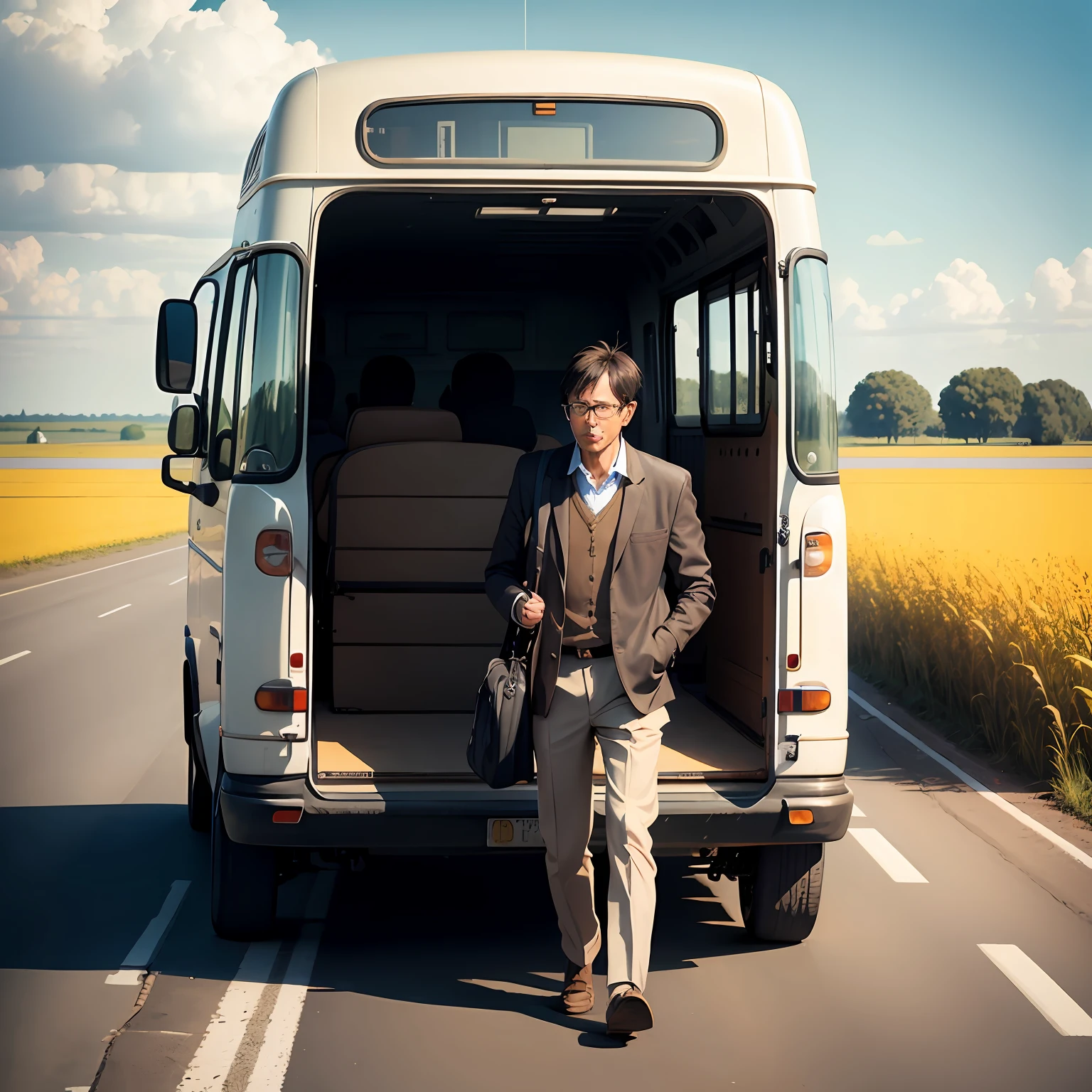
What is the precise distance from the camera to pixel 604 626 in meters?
5.04

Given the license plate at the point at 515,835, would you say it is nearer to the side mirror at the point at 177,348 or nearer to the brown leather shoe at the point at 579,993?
the brown leather shoe at the point at 579,993

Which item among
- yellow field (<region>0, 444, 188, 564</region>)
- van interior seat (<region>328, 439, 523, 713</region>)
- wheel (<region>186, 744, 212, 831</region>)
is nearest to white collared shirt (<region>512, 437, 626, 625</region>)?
van interior seat (<region>328, 439, 523, 713</region>)

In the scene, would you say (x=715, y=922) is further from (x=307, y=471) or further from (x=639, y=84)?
(x=639, y=84)

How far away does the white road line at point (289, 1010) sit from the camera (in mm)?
4652

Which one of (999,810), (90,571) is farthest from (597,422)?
(90,571)

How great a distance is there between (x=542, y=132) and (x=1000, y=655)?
22.6ft

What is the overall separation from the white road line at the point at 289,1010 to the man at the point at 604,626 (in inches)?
37.3

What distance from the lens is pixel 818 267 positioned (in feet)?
17.9

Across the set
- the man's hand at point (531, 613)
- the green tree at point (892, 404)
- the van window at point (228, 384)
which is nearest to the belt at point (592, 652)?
the man's hand at point (531, 613)

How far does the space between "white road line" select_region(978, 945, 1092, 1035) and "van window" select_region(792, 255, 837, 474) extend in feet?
6.58

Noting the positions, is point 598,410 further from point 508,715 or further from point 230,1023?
point 230,1023

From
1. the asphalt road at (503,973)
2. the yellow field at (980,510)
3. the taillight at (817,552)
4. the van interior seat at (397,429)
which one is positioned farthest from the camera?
the yellow field at (980,510)

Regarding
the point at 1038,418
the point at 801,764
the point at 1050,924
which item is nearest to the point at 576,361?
the point at 801,764

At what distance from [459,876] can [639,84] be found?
3623 millimetres
